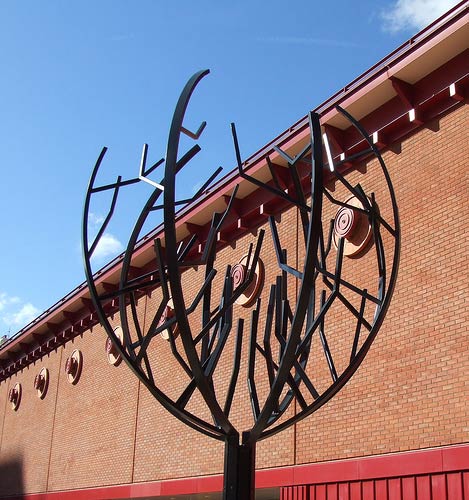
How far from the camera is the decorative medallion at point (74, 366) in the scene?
91.5ft

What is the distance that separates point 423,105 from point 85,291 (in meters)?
16.4

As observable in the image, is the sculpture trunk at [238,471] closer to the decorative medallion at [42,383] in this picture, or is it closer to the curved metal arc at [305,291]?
the curved metal arc at [305,291]

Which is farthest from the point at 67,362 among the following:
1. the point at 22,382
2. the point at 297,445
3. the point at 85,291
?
the point at 297,445

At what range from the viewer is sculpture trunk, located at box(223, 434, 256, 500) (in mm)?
7613

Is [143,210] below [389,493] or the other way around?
the other way around

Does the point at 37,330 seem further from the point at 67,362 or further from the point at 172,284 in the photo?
the point at 172,284

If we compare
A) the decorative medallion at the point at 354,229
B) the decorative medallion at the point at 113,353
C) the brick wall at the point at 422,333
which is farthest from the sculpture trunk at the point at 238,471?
the decorative medallion at the point at 113,353

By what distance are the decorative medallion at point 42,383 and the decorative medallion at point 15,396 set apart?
2333mm

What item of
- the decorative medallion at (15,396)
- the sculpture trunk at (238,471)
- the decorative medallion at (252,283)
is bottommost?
the sculpture trunk at (238,471)

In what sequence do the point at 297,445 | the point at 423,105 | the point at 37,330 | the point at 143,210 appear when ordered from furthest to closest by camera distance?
1. the point at 37,330
2. the point at 297,445
3. the point at 423,105
4. the point at 143,210

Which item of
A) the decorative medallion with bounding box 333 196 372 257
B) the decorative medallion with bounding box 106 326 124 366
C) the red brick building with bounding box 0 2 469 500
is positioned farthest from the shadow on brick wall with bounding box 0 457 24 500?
the decorative medallion with bounding box 333 196 372 257

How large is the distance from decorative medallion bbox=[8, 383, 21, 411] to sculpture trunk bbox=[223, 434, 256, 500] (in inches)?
1090

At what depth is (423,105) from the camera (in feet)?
48.5

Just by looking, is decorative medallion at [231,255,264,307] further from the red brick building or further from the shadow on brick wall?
the shadow on brick wall
